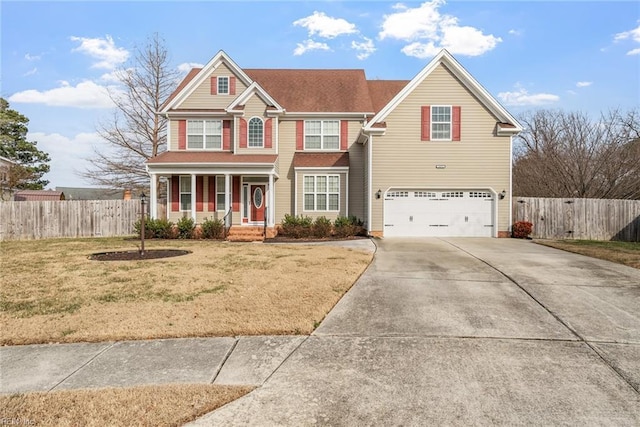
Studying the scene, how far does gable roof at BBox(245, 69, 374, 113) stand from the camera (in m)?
20.3

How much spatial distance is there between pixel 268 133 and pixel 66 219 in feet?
36.4

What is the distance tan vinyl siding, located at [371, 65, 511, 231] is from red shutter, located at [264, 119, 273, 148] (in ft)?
17.8

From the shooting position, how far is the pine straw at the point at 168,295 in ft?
18.1

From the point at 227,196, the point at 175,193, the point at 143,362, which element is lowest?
the point at 143,362

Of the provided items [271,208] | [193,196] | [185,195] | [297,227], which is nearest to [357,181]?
[297,227]

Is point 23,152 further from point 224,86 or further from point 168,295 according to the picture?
point 168,295

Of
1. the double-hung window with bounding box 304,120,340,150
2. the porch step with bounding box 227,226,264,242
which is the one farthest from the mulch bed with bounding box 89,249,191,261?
the double-hung window with bounding box 304,120,340,150

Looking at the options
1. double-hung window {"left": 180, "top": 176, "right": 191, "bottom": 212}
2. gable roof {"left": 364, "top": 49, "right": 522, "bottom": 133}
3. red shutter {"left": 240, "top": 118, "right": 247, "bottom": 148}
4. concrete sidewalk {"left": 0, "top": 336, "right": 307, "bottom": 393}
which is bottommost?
concrete sidewalk {"left": 0, "top": 336, "right": 307, "bottom": 393}

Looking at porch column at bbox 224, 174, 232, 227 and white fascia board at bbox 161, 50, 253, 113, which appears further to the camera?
white fascia board at bbox 161, 50, 253, 113

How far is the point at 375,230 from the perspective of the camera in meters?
17.9

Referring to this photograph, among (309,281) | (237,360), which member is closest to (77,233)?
(309,281)

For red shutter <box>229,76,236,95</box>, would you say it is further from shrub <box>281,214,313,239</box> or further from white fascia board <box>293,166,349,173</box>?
shrub <box>281,214,313,239</box>

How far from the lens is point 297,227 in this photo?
59.6ft

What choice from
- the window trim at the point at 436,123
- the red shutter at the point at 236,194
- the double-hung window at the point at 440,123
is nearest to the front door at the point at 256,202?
the red shutter at the point at 236,194
